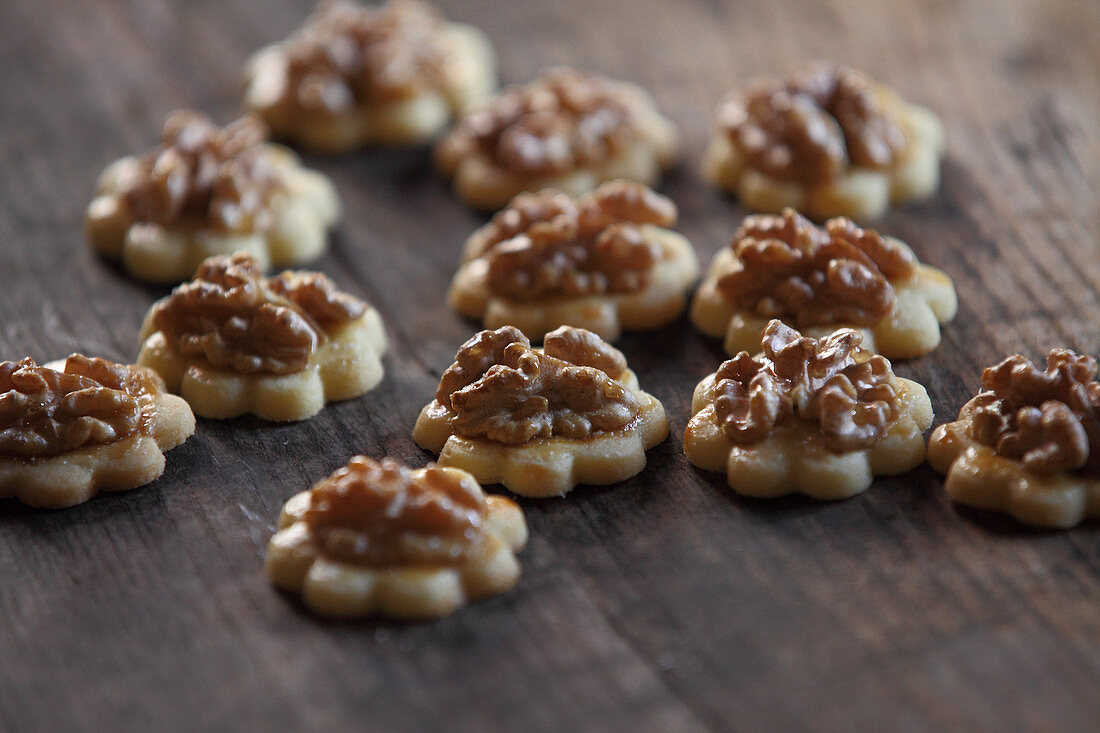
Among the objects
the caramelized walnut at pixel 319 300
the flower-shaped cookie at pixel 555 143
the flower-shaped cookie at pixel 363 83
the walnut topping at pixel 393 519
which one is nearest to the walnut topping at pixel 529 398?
the walnut topping at pixel 393 519

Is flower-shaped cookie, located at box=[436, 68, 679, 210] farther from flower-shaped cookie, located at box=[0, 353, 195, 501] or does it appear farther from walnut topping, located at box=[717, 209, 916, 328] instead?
flower-shaped cookie, located at box=[0, 353, 195, 501]

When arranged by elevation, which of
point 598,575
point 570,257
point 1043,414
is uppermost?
point 1043,414

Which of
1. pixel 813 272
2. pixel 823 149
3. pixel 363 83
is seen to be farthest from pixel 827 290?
pixel 363 83

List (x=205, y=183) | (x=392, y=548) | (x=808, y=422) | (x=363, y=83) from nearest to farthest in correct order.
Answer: (x=392, y=548)
(x=808, y=422)
(x=205, y=183)
(x=363, y=83)

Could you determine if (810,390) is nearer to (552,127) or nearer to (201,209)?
(552,127)

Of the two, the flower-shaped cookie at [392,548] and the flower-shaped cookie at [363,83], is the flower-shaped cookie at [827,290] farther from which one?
the flower-shaped cookie at [363,83]

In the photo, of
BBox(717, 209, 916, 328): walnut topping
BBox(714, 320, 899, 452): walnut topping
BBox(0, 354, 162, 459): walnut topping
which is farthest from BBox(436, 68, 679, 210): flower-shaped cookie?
BBox(0, 354, 162, 459): walnut topping

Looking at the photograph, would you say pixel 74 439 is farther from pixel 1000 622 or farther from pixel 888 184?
pixel 888 184
